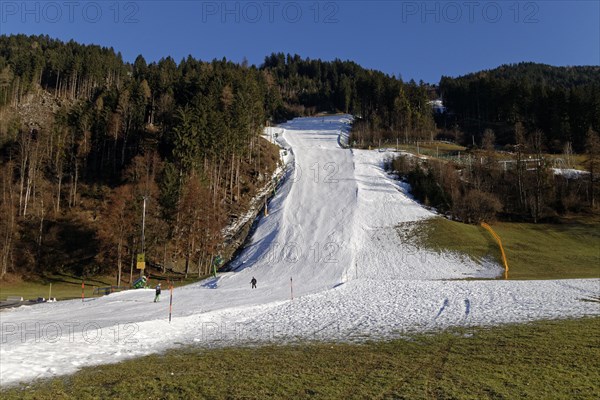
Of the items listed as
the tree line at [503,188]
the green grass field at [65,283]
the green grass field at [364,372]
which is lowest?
the green grass field at [65,283]

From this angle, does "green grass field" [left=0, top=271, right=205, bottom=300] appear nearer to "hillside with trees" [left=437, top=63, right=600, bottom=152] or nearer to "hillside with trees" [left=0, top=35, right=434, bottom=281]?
"hillside with trees" [left=0, top=35, right=434, bottom=281]

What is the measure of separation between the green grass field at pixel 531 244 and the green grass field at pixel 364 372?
28636 millimetres

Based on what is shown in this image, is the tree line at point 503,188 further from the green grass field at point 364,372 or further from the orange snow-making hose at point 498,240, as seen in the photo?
the green grass field at point 364,372

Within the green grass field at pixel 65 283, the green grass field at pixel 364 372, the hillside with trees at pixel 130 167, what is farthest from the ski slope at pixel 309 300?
the hillside with trees at pixel 130 167

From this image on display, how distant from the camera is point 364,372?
9969 mm

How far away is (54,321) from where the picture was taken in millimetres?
19938

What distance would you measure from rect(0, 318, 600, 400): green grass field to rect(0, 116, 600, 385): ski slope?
1711 millimetres

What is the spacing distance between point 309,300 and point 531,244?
36658mm

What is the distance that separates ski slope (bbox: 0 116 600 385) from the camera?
47.3ft

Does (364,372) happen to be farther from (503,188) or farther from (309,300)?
(503,188)

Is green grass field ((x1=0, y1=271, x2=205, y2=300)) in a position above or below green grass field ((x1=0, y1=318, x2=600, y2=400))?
below

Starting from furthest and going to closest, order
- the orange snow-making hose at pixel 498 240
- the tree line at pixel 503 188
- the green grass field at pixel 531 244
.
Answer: the tree line at pixel 503 188, the green grass field at pixel 531 244, the orange snow-making hose at pixel 498 240

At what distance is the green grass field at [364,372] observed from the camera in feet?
27.6

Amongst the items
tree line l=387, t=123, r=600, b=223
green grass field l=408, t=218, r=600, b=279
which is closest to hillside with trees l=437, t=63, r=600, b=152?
tree line l=387, t=123, r=600, b=223
